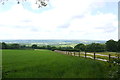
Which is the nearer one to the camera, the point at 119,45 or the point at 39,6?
the point at 119,45

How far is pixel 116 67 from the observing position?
7.98m

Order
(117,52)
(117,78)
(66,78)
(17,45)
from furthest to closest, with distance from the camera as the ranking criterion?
(17,45)
(66,78)
(117,52)
(117,78)

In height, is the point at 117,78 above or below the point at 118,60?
below

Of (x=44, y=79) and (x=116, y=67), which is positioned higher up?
(x=116, y=67)

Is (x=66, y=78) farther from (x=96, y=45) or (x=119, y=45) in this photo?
(x=96, y=45)

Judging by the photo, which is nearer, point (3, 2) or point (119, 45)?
point (119, 45)

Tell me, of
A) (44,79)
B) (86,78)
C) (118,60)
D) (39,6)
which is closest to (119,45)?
(118,60)

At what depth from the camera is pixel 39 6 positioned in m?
10.4

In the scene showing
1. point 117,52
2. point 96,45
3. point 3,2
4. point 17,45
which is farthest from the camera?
point 17,45

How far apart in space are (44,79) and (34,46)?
332ft

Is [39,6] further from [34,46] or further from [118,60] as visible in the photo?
[34,46]

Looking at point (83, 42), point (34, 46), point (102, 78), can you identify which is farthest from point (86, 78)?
point (34, 46)

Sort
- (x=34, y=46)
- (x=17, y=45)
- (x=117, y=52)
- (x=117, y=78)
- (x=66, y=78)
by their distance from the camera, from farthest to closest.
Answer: (x=34, y=46) → (x=17, y=45) → (x=66, y=78) → (x=117, y=52) → (x=117, y=78)

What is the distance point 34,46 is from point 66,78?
332 ft
